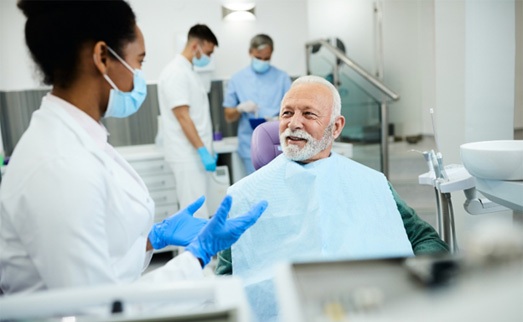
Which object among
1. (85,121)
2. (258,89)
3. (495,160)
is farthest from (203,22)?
(85,121)

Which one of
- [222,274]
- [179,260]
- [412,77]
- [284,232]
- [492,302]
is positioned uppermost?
[412,77]

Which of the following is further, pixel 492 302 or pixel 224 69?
pixel 224 69

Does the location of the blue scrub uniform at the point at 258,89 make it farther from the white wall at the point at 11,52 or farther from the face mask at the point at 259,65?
the white wall at the point at 11,52

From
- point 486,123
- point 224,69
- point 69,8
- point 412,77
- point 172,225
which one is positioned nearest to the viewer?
point 69,8

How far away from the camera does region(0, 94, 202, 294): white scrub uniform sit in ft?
2.46

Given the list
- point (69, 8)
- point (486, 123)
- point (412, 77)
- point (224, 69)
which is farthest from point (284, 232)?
point (412, 77)

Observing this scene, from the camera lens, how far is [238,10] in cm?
334

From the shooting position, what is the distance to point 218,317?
1.67ft

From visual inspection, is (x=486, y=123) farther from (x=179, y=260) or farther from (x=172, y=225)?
(x=179, y=260)

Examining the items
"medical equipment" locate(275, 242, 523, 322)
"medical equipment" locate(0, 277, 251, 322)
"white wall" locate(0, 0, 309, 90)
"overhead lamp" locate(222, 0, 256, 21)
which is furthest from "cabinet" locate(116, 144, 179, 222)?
"medical equipment" locate(275, 242, 523, 322)

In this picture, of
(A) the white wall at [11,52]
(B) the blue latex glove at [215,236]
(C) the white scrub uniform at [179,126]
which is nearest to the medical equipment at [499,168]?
(B) the blue latex glove at [215,236]

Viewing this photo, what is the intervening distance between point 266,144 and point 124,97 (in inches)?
33.0

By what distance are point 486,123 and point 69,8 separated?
7.57ft

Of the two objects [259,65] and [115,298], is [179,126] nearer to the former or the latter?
[259,65]
